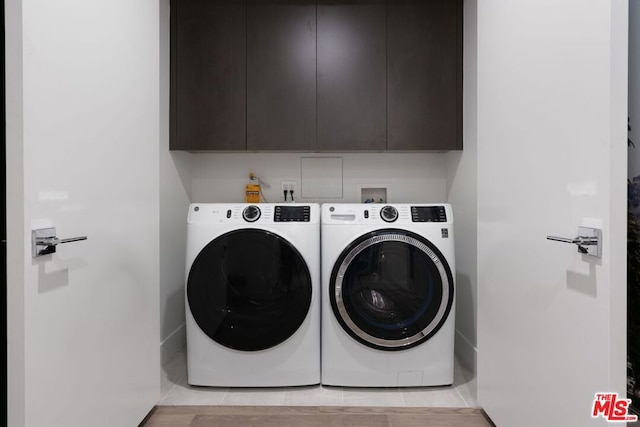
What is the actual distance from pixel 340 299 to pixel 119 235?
1002mm

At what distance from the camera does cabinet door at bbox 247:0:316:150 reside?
2139 millimetres

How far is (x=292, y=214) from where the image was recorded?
1854mm

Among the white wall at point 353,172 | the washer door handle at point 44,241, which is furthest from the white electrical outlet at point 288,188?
the washer door handle at point 44,241

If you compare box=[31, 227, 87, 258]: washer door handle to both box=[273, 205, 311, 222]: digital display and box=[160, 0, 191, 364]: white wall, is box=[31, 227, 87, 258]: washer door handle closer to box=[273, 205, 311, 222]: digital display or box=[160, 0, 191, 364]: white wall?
box=[273, 205, 311, 222]: digital display

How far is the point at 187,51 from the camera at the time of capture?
215cm

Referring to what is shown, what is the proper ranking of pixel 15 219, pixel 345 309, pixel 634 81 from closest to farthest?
pixel 15 219 → pixel 634 81 → pixel 345 309

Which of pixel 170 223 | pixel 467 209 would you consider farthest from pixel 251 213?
pixel 467 209

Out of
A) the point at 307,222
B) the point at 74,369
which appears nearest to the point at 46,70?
the point at 74,369

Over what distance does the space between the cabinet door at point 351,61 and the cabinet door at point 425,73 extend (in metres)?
0.07

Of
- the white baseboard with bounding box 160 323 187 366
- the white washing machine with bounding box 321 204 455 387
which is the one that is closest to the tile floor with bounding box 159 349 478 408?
the white washing machine with bounding box 321 204 455 387

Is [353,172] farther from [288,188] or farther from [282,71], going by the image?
[282,71]

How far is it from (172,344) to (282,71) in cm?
177

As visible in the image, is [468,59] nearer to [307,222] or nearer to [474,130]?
[474,130]

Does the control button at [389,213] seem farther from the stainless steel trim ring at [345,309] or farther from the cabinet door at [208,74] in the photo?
the cabinet door at [208,74]
